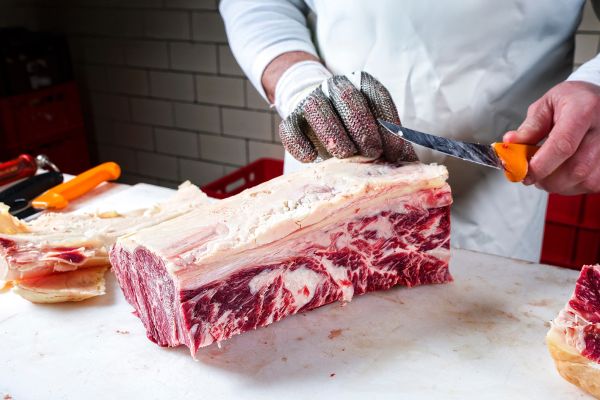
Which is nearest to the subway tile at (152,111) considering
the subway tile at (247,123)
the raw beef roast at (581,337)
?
the subway tile at (247,123)

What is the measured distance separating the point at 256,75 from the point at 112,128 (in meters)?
2.45

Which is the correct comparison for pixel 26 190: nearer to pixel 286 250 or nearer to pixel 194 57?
pixel 286 250

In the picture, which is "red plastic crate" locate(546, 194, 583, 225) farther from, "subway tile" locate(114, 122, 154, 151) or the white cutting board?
"subway tile" locate(114, 122, 154, 151)

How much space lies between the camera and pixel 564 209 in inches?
92.5

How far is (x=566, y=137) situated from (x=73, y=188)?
55.6 inches

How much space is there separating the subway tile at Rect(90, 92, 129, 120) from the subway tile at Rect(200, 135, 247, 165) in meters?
0.66

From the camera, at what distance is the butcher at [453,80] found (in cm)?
134

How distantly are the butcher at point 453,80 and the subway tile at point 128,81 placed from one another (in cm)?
197

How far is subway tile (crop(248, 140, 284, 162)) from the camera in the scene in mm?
3428

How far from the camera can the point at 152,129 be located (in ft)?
12.8

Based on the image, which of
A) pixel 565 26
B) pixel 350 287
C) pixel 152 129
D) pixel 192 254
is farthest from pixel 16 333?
pixel 152 129

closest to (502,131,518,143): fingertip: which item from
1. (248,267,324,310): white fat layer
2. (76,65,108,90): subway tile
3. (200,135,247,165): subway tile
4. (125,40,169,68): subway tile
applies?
(248,267,324,310): white fat layer

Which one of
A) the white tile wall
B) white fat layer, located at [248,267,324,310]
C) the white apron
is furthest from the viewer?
the white tile wall

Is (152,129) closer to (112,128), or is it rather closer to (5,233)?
(112,128)
